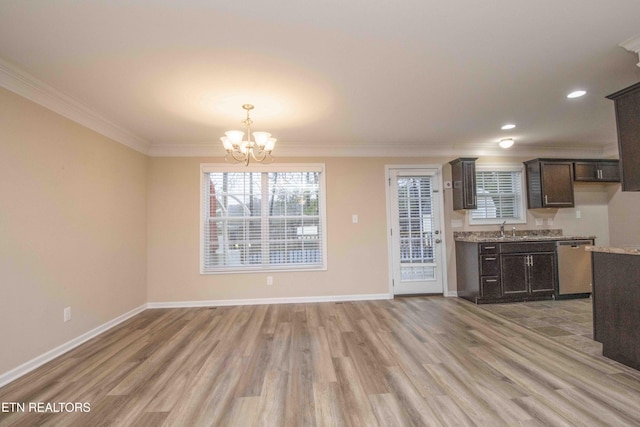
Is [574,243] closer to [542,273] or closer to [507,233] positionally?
[542,273]

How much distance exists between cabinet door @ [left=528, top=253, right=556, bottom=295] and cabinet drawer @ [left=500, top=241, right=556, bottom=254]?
0.08 m

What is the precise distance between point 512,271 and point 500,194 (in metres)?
1.41

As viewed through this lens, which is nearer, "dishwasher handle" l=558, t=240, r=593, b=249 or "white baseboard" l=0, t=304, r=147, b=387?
"white baseboard" l=0, t=304, r=147, b=387

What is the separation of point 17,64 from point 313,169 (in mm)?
3266

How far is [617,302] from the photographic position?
227cm

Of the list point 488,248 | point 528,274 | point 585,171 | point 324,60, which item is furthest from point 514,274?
point 324,60

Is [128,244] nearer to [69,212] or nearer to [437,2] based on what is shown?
[69,212]

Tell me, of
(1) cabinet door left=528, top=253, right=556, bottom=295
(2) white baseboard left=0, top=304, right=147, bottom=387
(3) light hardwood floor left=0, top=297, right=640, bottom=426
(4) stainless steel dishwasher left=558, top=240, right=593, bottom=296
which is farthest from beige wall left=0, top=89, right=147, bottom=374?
(4) stainless steel dishwasher left=558, top=240, right=593, bottom=296

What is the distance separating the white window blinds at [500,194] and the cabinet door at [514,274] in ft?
2.89

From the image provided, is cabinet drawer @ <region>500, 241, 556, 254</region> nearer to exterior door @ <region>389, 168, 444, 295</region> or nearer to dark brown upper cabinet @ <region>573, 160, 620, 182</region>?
exterior door @ <region>389, 168, 444, 295</region>

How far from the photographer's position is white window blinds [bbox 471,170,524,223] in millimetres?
4809

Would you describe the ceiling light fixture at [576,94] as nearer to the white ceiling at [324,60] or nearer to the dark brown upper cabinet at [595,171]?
the white ceiling at [324,60]

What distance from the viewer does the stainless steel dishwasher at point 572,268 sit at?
419 centimetres

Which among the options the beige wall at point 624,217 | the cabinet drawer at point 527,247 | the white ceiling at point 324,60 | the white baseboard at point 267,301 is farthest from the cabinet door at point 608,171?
the white baseboard at point 267,301
